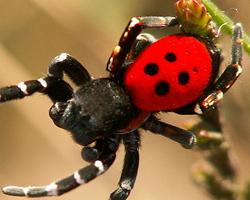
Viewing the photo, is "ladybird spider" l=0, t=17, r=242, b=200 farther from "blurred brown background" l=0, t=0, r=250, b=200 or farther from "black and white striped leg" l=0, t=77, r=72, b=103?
"blurred brown background" l=0, t=0, r=250, b=200

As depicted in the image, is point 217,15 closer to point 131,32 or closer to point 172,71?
point 172,71

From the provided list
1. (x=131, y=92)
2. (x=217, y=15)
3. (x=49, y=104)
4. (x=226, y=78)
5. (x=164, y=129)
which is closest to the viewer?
(x=217, y=15)

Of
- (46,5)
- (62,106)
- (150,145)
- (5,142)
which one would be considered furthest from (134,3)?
(62,106)

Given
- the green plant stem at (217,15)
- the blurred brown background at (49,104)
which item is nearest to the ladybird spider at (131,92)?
the green plant stem at (217,15)

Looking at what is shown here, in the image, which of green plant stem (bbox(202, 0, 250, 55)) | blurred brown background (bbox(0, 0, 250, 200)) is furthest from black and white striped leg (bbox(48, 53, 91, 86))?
blurred brown background (bbox(0, 0, 250, 200))

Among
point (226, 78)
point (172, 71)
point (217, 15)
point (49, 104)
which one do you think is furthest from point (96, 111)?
point (49, 104)

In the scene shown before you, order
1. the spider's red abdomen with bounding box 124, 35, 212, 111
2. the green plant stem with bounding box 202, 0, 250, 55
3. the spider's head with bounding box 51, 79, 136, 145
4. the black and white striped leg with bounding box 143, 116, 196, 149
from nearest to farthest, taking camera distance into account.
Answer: the green plant stem with bounding box 202, 0, 250, 55 → the spider's red abdomen with bounding box 124, 35, 212, 111 → the spider's head with bounding box 51, 79, 136, 145 → the black and white striped leg with bounding box 143, 116, 196, 149

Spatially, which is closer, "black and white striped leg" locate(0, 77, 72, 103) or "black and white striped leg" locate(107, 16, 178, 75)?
"black and white striped leg" locate(107, 16, 178, 75)
